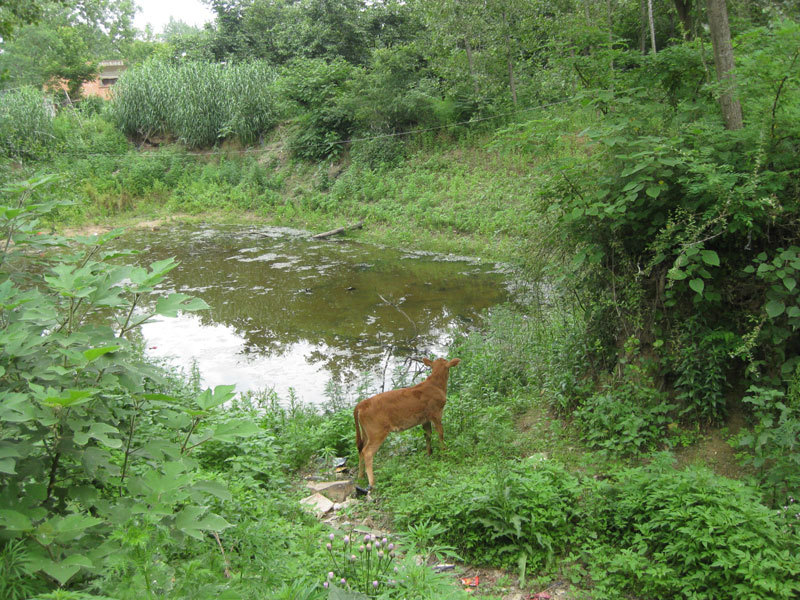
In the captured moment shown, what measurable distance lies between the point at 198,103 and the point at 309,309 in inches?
749

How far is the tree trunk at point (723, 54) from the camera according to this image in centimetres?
502

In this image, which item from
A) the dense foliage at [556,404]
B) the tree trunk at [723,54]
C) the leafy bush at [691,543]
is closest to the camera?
the dense foliage at [556,404]

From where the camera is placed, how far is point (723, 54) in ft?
16.8

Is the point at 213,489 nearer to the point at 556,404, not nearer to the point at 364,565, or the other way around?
the point at 364,565

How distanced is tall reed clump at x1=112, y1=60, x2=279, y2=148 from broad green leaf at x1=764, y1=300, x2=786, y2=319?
23729 millimetres

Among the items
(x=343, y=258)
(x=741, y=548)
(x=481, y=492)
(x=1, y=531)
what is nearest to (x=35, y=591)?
(x=1, y=531)

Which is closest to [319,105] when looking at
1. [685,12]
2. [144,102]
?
[144,102]

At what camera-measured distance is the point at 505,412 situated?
20.0 feet

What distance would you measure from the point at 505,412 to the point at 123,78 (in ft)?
96.8

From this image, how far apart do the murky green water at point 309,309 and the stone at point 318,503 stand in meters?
2.78

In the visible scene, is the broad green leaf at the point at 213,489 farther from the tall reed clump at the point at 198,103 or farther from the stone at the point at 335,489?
the tall reed clump at the point at 198,103

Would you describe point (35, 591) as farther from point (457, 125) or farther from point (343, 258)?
point (457, 125)

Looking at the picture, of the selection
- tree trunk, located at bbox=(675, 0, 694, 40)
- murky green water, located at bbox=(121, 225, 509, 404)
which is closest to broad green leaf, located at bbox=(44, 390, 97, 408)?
murky green water, located at bbox=(121, 225, 509, 404)

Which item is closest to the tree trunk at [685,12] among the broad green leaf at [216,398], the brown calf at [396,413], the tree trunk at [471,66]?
the brown calf at [396,413]
